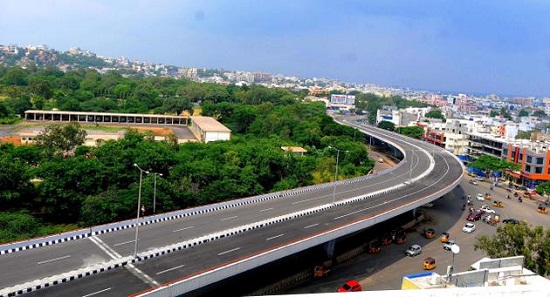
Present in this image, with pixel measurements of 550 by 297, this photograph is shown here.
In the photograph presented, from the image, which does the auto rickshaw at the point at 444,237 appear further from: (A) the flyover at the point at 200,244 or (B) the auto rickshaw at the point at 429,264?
(B) the auto rickshaw at the point at 429,264

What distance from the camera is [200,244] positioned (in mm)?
23672

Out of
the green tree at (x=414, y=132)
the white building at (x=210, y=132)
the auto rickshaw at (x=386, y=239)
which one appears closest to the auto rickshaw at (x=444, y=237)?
the auto rickshaw at (x=386, y=239)

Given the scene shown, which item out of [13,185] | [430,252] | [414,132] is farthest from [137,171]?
[414,132]

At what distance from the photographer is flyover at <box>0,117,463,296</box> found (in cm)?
1864

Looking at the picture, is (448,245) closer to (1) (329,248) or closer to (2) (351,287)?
(1) (329,248)

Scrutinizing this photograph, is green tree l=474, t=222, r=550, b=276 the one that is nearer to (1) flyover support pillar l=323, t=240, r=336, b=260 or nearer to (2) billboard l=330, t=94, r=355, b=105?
(1) flyover support pillar l=323, t=240, r=336, b=260

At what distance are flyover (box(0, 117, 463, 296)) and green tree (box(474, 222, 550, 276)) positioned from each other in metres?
7.54

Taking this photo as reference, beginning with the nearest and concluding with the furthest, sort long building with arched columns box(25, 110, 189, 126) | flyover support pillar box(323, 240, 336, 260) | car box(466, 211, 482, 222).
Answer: flyover support pillar box(323, 240, 336, 260)
car box(466, 211, 482, 222)
long building with arched columns box(25, 110, 189, 126)

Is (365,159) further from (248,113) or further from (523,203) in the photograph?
(248,113)

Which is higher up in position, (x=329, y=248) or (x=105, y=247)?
(x=105, y=247)

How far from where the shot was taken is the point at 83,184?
110ft

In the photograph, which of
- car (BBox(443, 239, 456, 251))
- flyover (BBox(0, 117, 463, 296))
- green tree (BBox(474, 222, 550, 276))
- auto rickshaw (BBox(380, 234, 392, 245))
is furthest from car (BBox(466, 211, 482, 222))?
green tree (BBox(474, 222, 550, 276))

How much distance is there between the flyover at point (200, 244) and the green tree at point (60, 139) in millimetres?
22014

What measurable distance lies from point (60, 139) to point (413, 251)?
1289 inches
